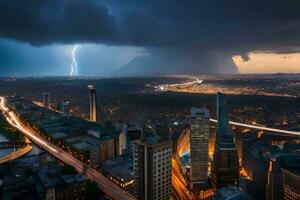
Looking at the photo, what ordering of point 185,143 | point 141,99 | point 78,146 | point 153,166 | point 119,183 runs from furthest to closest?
point 141,99
point 185,143
point 78,146
point 119,183
point 153,166

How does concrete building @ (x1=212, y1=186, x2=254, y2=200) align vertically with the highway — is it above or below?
above

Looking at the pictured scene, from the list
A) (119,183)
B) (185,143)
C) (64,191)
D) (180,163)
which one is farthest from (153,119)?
(64,191)

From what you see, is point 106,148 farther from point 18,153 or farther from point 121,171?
point 18,153

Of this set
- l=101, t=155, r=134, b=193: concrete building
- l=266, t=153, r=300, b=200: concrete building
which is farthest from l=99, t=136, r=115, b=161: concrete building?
l=266, t=153, r=300, b=200: concrete building

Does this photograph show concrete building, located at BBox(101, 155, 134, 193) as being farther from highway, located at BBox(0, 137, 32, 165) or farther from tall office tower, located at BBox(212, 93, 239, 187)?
highway, located at BBox(0, 137, 32, 165)

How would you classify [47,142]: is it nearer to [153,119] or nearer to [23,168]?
[23,168]
